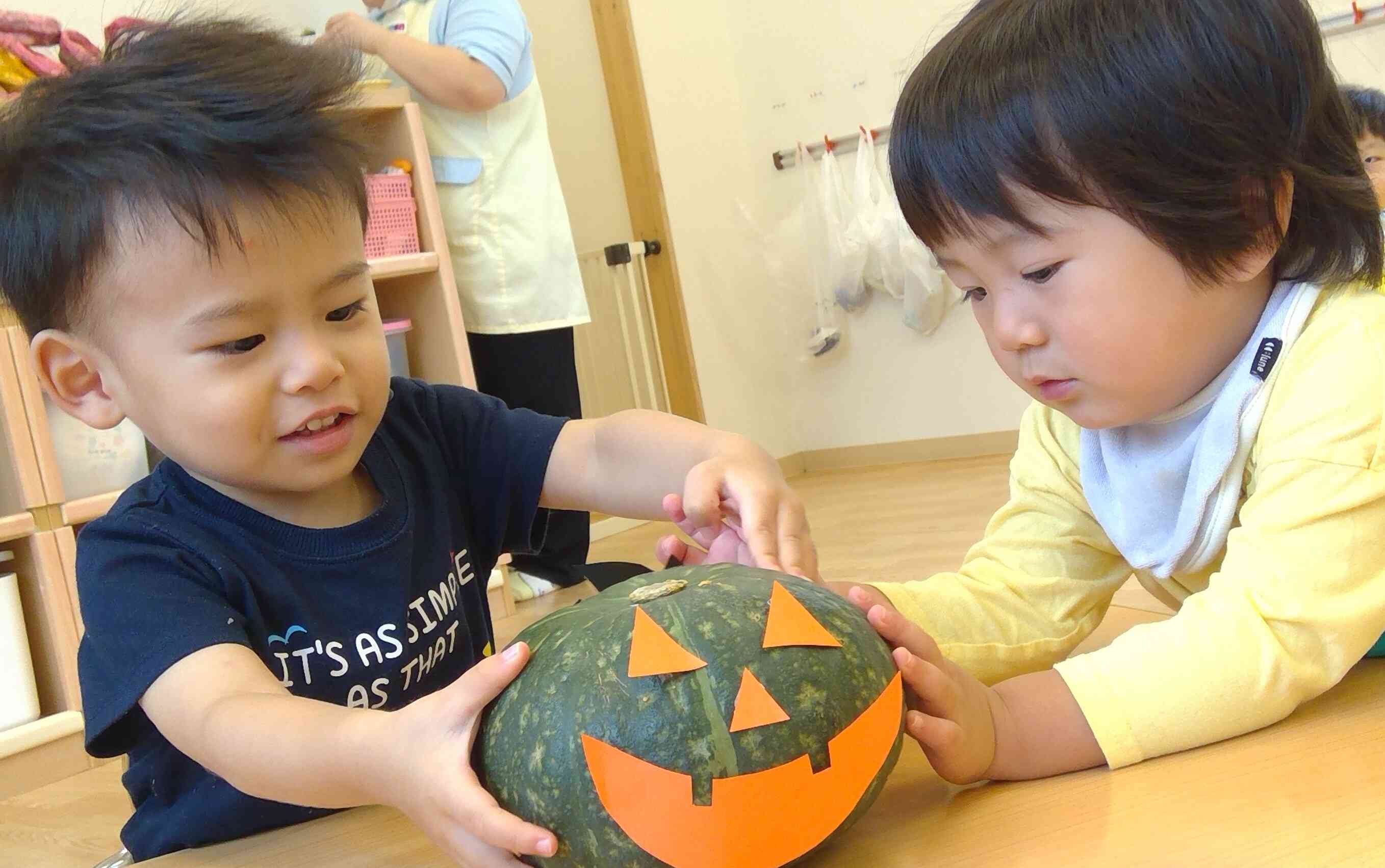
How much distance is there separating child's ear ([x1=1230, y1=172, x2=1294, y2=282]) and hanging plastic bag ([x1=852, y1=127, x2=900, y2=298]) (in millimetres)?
3024

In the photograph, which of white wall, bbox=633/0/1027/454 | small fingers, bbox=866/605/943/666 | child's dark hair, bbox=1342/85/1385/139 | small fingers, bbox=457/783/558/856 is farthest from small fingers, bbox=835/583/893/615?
white wall, bbox=633/0/1027/454

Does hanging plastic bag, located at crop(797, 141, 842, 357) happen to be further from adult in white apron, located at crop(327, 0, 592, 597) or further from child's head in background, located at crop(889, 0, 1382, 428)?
child's head in background, located at crop(889, 0, 1382, 428)

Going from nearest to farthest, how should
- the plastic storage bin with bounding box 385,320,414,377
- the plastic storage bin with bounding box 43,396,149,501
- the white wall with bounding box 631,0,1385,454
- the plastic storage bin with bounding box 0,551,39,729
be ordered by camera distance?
the plastic storage bin with bounding box 0,551,39,729 → the plastic storage bin with bounding box 43,396,149,501 → the plastic storage bin with bounding box 385,320,414,377 → the white wall with bounding box 631,0,1385,454

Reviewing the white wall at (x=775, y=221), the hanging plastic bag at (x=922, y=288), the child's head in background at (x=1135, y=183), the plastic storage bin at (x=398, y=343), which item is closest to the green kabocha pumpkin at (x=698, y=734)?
the child's head in background at (x=1135, y=183)

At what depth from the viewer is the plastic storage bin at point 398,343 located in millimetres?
2760

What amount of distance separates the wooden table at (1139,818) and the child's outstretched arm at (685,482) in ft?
0.55

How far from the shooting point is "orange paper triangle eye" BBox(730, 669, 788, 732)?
570 millimetres

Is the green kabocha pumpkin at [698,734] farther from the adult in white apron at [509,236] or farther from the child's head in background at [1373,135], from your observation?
the adult in white apron at [509,236]

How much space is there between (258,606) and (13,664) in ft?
5.18

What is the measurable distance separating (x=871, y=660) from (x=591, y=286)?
336 centimetres

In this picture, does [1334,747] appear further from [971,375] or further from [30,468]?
[971,375]

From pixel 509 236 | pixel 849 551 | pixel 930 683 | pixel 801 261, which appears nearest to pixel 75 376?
pixel 930 683

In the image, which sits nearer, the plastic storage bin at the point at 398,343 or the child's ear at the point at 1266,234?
the child's ear at the point at 1266,234

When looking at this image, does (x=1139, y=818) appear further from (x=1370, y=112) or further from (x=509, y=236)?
(x=509, y=236)
